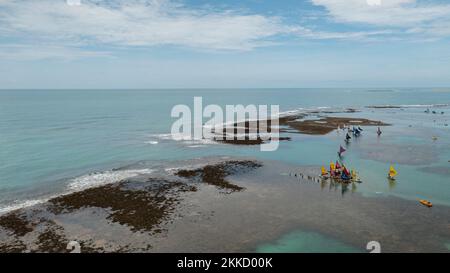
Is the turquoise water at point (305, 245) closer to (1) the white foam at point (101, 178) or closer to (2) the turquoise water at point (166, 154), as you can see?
(2) the turquoise water at point (166, 154)

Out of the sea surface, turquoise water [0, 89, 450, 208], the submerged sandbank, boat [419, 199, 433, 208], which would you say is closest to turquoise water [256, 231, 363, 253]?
the sea surface

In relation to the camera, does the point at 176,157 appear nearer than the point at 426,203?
No

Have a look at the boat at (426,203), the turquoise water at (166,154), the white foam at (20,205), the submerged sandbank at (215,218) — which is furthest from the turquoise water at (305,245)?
the white foam at (20,205)

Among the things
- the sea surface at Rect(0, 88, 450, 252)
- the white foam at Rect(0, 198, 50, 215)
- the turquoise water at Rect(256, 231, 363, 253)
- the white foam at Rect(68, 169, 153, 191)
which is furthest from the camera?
the white foam at Rect(68, 169, 153, 191)

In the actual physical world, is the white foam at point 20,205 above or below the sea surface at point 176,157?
A: below

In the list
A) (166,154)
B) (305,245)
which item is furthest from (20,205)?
(305,245)

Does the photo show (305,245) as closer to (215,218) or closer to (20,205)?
(215,218)

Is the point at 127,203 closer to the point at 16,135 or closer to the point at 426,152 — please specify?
the point at 426,152

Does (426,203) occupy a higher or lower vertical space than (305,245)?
higher

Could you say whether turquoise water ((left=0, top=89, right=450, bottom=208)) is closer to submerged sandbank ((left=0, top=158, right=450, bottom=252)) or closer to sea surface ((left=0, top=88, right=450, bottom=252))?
sea surface ((left=0, top=88, right=450, bottom=252))
